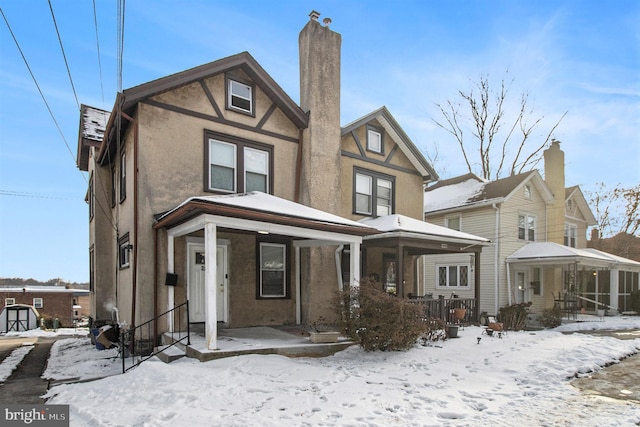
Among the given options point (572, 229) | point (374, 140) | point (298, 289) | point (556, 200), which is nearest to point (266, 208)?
point (298, 289)

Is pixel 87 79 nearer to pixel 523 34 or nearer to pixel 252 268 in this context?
pixel 252 268

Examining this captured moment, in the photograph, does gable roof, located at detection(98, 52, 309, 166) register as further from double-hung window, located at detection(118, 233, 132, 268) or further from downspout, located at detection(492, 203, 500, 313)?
downspout, located at detection(492, 203, 500, 313)

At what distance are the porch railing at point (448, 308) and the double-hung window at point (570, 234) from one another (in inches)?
572

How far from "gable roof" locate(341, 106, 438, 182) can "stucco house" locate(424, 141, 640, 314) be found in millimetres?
5985

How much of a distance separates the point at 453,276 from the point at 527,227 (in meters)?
4.74

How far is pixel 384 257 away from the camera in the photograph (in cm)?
1435

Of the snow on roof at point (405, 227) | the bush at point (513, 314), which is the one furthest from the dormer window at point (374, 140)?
the bush at point (513, 314)

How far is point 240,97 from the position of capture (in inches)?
452

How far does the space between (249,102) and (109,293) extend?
7.78m

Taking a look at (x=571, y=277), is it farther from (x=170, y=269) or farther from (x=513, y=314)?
(x=170, y=269)

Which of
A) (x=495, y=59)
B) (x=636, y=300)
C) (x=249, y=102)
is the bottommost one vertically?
(x=636, y=300)

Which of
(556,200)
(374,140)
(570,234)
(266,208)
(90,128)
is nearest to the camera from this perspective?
(266,208)

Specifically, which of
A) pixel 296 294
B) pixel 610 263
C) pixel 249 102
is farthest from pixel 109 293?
pixel 610 263

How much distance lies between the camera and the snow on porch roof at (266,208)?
7953 millimetres
